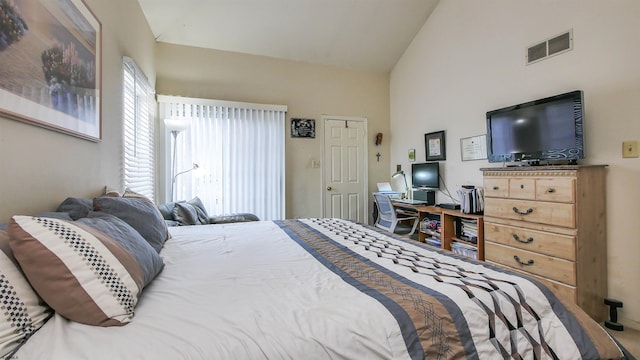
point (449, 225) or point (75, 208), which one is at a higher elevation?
point (75, 208)

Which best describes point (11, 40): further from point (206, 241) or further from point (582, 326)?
point (582, 326)

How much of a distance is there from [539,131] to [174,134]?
3818 mm

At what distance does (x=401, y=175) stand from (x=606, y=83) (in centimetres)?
265

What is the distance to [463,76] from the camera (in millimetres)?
3455

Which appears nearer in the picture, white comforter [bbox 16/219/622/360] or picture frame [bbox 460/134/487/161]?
white comforter [bbox 16/219/622/360]

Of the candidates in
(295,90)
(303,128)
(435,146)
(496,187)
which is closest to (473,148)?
(435,146)

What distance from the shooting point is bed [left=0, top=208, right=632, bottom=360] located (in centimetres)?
73

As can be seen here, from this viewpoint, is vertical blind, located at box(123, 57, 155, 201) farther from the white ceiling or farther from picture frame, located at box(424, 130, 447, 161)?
picture frame, located at box(424, 130, 447, 161)

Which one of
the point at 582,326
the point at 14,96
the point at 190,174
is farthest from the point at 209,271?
the point at 190,174

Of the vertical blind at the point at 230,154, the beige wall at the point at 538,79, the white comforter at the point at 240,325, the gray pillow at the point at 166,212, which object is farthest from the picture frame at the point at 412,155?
the white comforter at the point at 240,325

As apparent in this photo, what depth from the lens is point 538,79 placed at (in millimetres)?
2637

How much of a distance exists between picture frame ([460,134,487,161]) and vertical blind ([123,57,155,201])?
3.54 meters

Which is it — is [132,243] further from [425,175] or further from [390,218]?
[425,175]

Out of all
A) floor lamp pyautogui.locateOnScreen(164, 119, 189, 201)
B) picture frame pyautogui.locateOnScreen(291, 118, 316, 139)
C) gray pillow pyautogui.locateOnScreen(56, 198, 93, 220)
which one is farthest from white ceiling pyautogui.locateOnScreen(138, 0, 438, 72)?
gray pillow pyautogui.locateOnScreen(56, 198, 93, 220)
